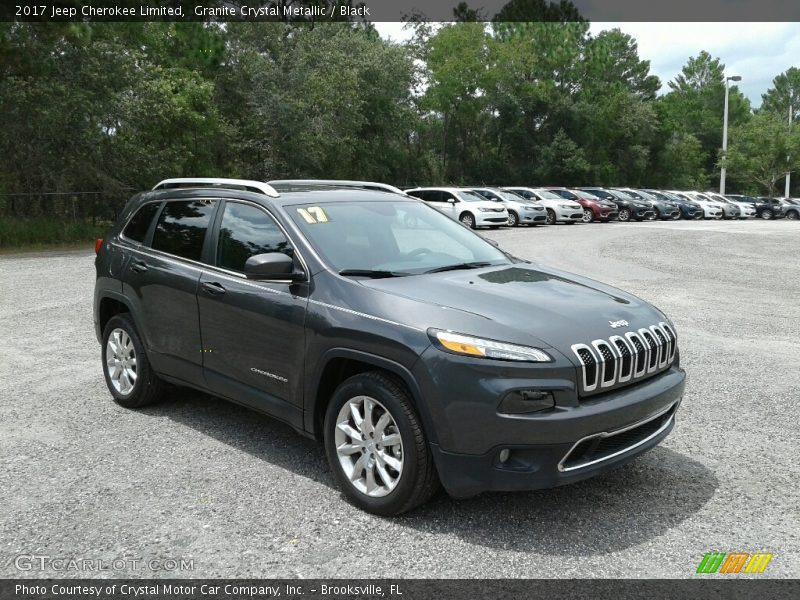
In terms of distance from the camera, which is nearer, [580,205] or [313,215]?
[313,215]

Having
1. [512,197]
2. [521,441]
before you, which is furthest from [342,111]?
[521,441]

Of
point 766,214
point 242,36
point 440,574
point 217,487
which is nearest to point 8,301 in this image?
point 217,487

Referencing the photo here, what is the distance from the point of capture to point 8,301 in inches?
448

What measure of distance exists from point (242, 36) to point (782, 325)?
28649mm

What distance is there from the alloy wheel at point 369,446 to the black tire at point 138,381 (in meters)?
2.19

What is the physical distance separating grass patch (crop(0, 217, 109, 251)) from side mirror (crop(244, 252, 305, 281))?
1839cm

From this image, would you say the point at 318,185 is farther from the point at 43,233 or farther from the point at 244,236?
the point at 43,233

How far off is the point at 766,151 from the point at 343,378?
197ft

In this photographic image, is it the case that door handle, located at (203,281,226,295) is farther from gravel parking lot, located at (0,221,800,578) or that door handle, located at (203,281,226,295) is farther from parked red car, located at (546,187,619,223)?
parked red car, located at (546,187,619,223)

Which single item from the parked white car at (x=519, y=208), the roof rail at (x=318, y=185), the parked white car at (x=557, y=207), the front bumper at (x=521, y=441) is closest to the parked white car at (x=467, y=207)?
the parked white car at (x=519, y=208)

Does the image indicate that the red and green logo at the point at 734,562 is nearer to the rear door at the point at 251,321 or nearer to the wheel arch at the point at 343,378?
the wheel arch at the point at 343,378

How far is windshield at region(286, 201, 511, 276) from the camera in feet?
14.9

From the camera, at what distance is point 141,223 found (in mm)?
5969

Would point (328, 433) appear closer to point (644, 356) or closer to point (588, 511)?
point (588, 511)
